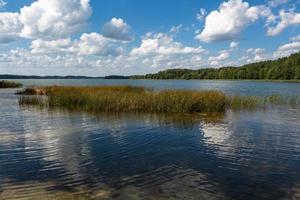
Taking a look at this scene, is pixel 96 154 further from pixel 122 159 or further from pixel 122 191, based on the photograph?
pixel 122 191

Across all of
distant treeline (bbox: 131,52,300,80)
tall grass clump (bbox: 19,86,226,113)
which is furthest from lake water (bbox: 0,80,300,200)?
distant treeline (bbox: 131,52,300,80)

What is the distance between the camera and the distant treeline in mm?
122375

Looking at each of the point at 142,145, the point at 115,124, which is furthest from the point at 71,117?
the point at 142,145

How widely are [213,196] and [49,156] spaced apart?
5.65 metres

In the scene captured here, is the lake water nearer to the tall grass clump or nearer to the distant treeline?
the tall grass clump

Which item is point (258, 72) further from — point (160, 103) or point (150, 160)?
point (150, 160)

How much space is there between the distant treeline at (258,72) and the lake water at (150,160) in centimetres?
11198

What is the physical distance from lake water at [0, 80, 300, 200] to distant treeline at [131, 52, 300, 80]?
4409 inches

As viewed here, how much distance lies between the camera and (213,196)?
751 centimetres

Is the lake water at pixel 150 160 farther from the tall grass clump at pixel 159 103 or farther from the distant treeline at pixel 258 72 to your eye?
the distant treeline at pixel 258 72

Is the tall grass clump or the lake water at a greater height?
the tall grass clump

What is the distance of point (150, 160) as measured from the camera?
415 inches

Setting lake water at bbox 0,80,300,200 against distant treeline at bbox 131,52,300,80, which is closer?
lake water at bbox 0,80,300,200

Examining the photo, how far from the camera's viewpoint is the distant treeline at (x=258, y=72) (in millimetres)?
122375
